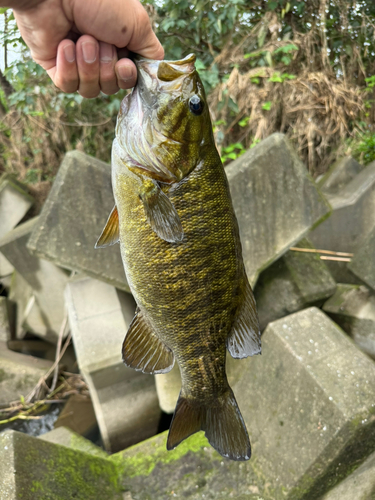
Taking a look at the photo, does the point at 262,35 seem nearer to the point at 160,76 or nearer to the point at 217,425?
the point at 160,76

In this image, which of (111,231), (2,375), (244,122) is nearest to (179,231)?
(111,231)

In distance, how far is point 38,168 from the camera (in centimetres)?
648

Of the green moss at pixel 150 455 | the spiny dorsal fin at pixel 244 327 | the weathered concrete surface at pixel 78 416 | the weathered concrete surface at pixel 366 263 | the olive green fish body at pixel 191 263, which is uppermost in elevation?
the olive green fish body at pixel 191 263

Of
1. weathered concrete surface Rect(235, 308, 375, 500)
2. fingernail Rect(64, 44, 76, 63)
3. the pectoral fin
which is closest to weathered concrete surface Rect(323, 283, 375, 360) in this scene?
weathered concrete surface Rect(235, 308, 375, 500)

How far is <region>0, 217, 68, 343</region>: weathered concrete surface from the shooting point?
15.9 feet

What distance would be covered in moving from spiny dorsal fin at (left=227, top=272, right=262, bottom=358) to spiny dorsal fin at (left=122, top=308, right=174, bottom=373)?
27 cm

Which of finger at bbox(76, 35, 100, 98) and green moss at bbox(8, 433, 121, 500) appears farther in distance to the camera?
green moss at bbox(8, 433, 121, 500)

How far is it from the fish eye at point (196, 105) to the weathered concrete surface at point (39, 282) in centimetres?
406

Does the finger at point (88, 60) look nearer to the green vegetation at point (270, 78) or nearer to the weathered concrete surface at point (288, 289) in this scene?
the weathered concrete surface at point (288, 289)

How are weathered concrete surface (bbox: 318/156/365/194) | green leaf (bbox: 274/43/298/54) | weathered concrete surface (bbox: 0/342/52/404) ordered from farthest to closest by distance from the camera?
weathered concrete surface (bbox: 318/156/365/194) → green leaf (bbox: 274/43/298/54) → weathered concrete surface (bbox: 0/342/52/404)

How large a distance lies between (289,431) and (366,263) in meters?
1.75

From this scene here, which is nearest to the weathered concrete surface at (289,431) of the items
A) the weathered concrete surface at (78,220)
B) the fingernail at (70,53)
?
the weathered concrete surface at (78,220)

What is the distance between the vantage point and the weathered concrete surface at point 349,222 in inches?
183

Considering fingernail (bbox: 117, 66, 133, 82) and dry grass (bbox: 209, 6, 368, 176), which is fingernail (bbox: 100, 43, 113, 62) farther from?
dry grass (bbox: 209, 6, 368, 176)
